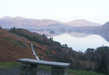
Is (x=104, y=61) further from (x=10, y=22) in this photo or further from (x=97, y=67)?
(x=10, y=22)

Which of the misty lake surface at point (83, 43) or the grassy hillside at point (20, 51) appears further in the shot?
the misty lake surface at point (83, 43)

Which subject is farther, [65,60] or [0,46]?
[0,46]

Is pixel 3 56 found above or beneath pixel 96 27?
beneath

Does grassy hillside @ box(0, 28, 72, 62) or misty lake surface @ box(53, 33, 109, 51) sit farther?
misty lake surface @ box(53, 33, 109, 51)

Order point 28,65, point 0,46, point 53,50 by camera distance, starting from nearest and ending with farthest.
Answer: point 28,65, point 0,46, point 53,50

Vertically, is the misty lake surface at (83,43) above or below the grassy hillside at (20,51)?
above

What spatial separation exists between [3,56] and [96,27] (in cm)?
3430

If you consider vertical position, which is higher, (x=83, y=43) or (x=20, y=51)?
(x=83, y=43)

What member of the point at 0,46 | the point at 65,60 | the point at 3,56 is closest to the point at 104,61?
the point at 65,60

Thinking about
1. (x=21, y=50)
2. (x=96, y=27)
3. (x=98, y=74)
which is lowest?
(x=98, y=74)

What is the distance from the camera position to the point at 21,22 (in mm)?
53781

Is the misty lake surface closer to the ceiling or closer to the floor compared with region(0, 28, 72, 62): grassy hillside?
closer to the ceiling

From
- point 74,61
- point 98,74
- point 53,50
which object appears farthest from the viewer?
point 53,50

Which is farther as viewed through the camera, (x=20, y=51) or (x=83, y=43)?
(x=83, y=43)
